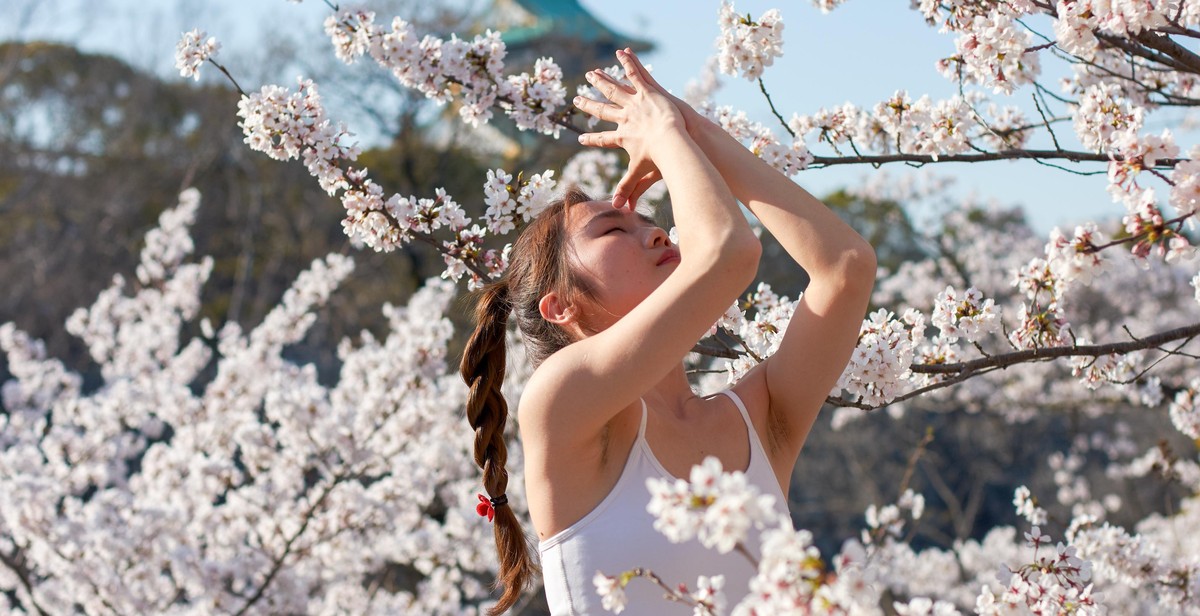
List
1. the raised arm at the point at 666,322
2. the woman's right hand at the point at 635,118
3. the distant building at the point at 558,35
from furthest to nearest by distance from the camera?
the distant building at the point at 558,35, the woman's right hand at the point at 635,118, the raised arm at the point at 666,322

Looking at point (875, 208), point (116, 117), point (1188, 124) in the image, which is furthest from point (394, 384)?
point (116, 117)

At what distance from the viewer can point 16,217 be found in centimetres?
1338

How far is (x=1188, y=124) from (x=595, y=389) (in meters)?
7.44

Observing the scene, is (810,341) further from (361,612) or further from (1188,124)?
(1188,124)

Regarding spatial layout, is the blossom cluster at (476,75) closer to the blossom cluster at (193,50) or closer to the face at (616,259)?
the blossom cluster at (193,50)

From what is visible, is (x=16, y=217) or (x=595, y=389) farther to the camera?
(x=16, y=217)

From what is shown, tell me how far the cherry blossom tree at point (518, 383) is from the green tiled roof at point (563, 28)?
6049mm

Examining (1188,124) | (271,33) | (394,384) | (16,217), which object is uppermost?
(271,33)

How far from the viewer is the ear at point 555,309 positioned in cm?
171

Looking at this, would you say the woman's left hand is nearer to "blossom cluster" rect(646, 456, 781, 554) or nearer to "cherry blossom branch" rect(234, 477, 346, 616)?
"blossom cluster" rect(646, 456, 781, 554)

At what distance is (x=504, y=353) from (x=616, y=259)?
0.33 metres

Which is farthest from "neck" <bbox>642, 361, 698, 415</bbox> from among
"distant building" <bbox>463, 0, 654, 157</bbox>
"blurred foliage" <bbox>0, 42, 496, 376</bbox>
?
"distant building" <bbox>463, 0, 654, 157</bbox>

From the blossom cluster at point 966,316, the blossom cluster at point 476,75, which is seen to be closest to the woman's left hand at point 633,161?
the blossom cluster at point 966,316

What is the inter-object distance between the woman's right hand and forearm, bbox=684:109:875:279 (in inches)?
3.1
